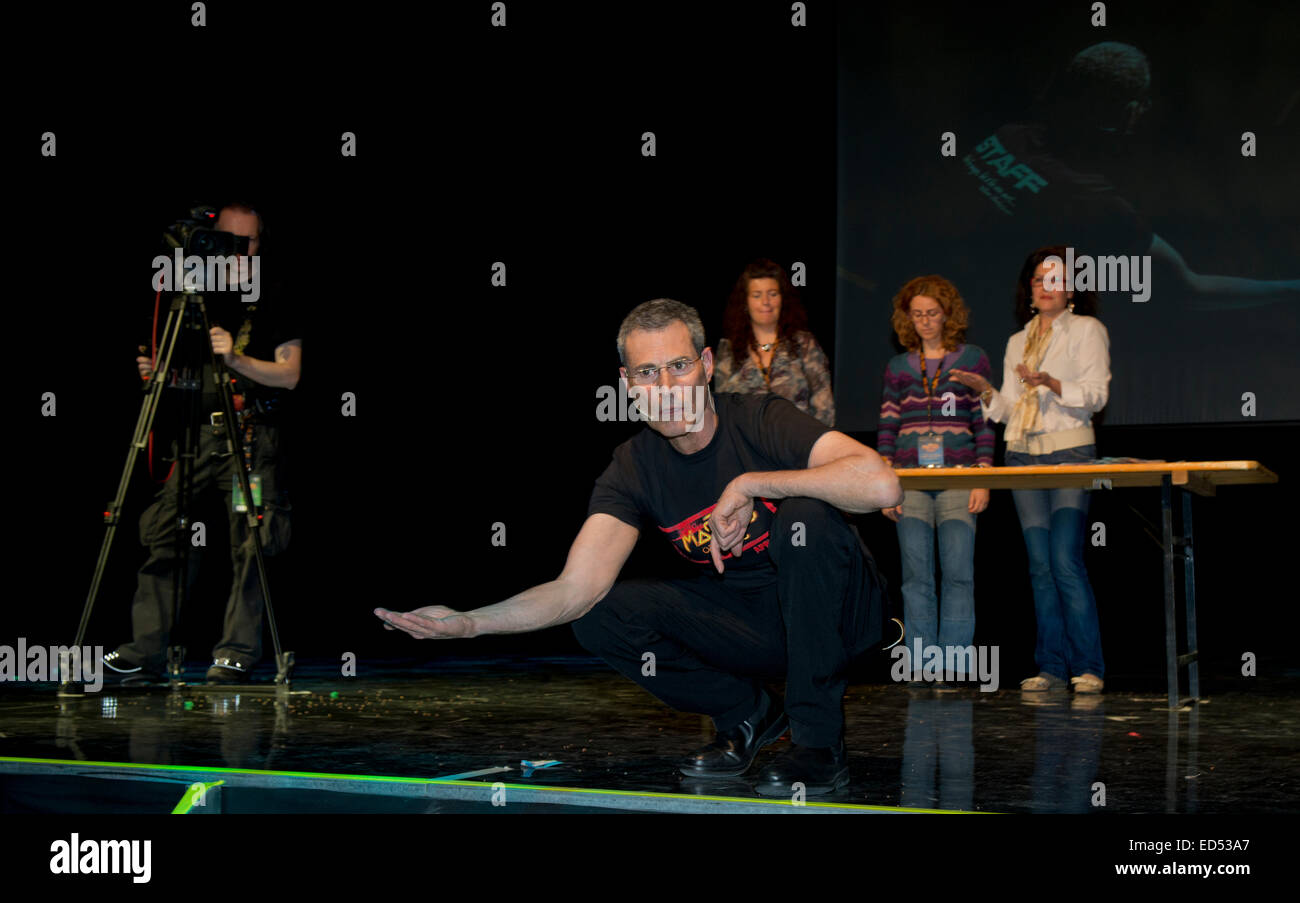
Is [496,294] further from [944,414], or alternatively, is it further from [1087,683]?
[1087,683]

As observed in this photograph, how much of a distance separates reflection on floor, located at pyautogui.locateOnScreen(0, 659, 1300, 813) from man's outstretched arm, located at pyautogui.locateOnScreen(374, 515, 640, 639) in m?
0.30

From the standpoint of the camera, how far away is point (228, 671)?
415 cm

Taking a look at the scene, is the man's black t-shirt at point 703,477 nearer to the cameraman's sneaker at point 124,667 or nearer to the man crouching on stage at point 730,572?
the man crouching on stage at point 730,572

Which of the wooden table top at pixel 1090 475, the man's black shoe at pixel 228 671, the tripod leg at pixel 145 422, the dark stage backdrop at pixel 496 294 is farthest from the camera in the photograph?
the dark stage backdrop at pixel 496 294

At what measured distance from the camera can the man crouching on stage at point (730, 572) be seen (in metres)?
2.27

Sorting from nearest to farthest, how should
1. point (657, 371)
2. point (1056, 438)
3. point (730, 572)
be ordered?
1. point (657, 371)
2. point (730, 572)
3. point (1056, 438)

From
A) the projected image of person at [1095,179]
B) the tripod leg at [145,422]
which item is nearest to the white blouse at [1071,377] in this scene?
the projected image of person at [1095,179]

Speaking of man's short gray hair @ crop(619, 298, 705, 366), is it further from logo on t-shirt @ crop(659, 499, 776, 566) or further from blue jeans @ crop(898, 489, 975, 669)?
blue jeans @ crop(898, 489, 975, 669)

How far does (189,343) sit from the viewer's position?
4.18 meters

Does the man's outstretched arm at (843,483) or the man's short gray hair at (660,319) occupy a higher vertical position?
the man's short gray hair at (660,319)

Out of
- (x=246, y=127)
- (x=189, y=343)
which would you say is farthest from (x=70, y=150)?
(x=189, y=343)

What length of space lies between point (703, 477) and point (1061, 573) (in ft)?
6.89

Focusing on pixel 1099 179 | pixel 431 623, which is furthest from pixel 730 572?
pixel 1099 179
